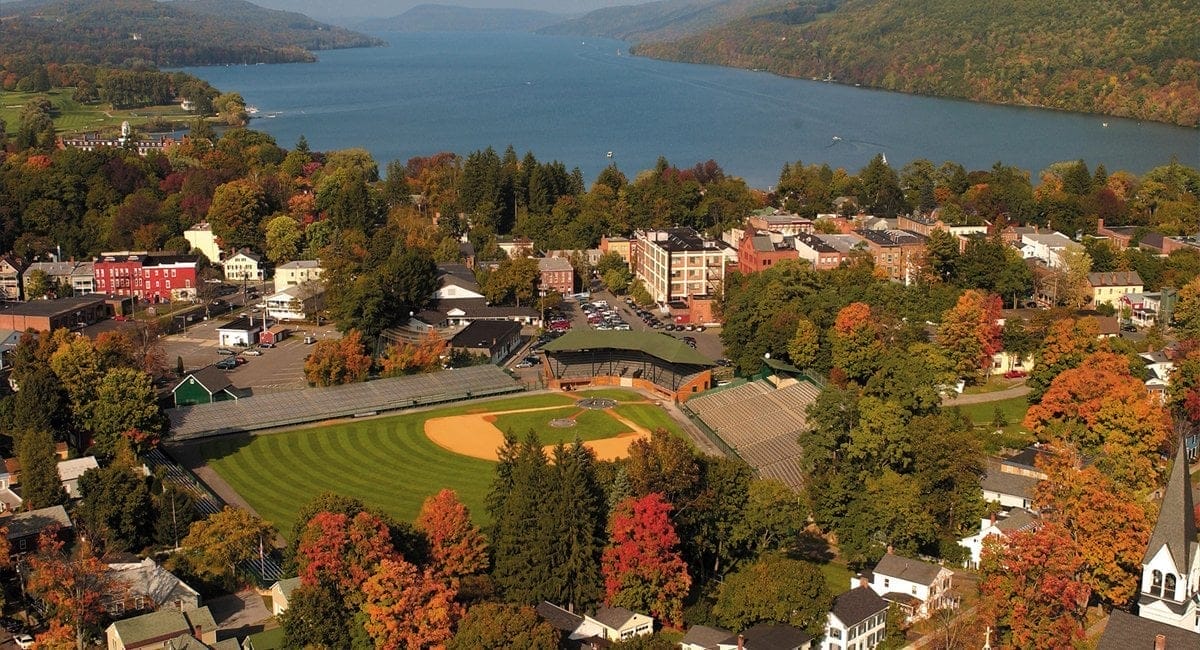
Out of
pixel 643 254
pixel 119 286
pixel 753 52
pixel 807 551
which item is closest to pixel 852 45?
pixel 753 52

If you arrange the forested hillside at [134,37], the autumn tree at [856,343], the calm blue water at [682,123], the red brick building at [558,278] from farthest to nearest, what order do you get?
the forested hillside at [134,37] < the calm blue water at [682,123] < the red brick building at [558,278] < the autumn tree at [856,343]

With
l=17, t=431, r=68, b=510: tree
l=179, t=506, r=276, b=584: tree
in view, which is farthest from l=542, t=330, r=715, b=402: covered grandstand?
l=17, t=431, r=68, b=510: tree

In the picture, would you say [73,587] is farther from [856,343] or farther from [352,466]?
[856,343]

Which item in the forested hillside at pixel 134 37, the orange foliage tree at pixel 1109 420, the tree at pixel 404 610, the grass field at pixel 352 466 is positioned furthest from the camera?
the forested hillside at pixel 134 37

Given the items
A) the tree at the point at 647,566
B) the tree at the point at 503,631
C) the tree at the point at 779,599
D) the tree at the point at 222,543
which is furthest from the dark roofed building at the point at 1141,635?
the tree at the point at 222,543

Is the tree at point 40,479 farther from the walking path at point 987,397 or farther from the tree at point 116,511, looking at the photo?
the walking path at point 987,397

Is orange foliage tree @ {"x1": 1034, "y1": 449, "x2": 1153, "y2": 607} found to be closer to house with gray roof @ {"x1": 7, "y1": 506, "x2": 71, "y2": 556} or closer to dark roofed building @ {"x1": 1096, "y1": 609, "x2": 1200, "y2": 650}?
dark roofed building @ {"x1": 1096, "y1": 609, "x2": 1200, "y2": 650}
